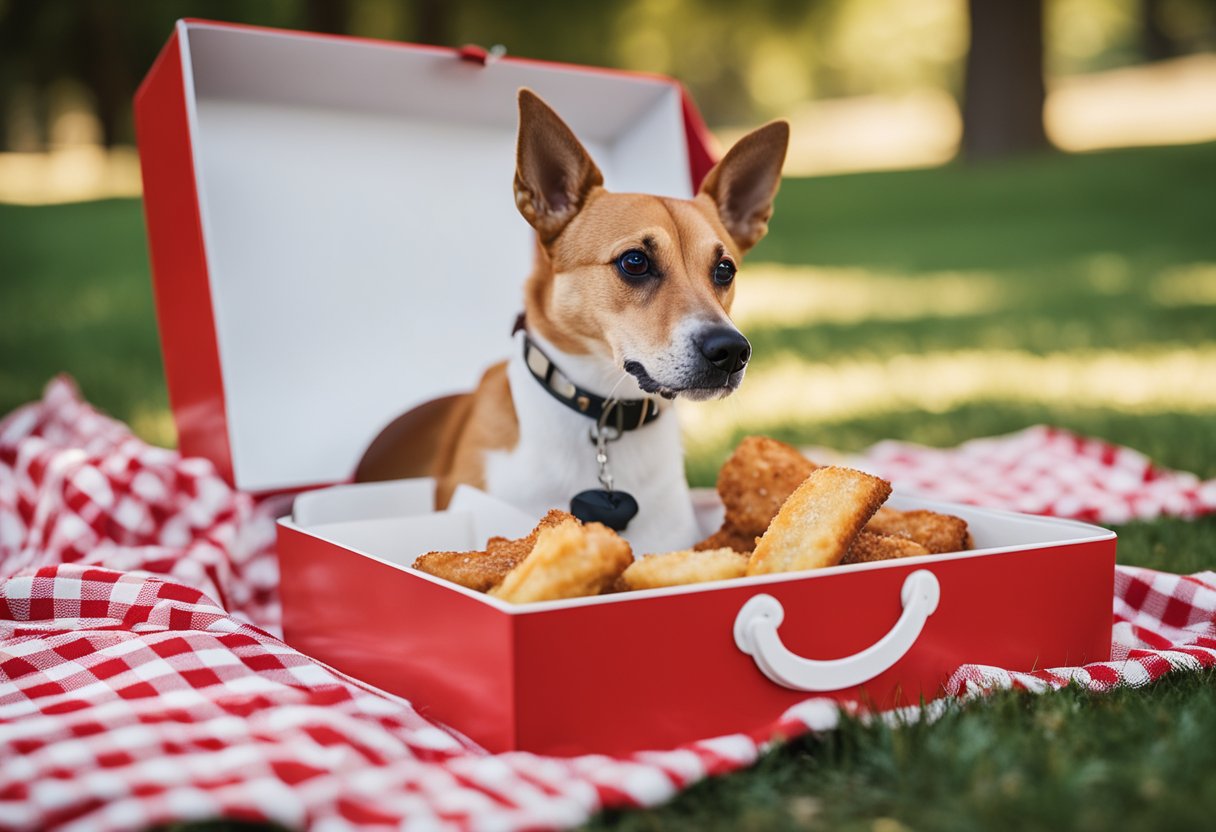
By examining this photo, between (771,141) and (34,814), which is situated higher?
(771,141)

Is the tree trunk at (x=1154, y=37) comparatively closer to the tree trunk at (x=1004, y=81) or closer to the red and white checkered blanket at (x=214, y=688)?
the tree trunk at (x=1004, y=81)

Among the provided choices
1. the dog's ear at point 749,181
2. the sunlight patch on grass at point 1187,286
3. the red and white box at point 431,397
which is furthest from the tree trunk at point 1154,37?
the dog's ear at point 749,181

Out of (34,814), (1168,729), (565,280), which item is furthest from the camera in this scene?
(565,280)

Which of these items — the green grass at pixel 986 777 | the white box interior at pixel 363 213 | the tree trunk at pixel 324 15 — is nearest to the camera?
the green grass at pixel 986 777

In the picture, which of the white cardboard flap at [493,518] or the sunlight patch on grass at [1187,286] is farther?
the sunlight patch on grass at [1187,286]

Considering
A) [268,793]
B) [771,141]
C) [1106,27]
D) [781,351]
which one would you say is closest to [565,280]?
[771,141]

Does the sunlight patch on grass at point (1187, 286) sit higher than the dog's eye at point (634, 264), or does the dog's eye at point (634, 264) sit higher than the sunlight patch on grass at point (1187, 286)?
the sunlight patch on grass at point (1187, 286)

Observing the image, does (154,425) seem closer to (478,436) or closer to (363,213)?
(363,213)

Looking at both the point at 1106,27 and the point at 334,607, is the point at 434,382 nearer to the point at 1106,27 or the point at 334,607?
the point at 334,607
